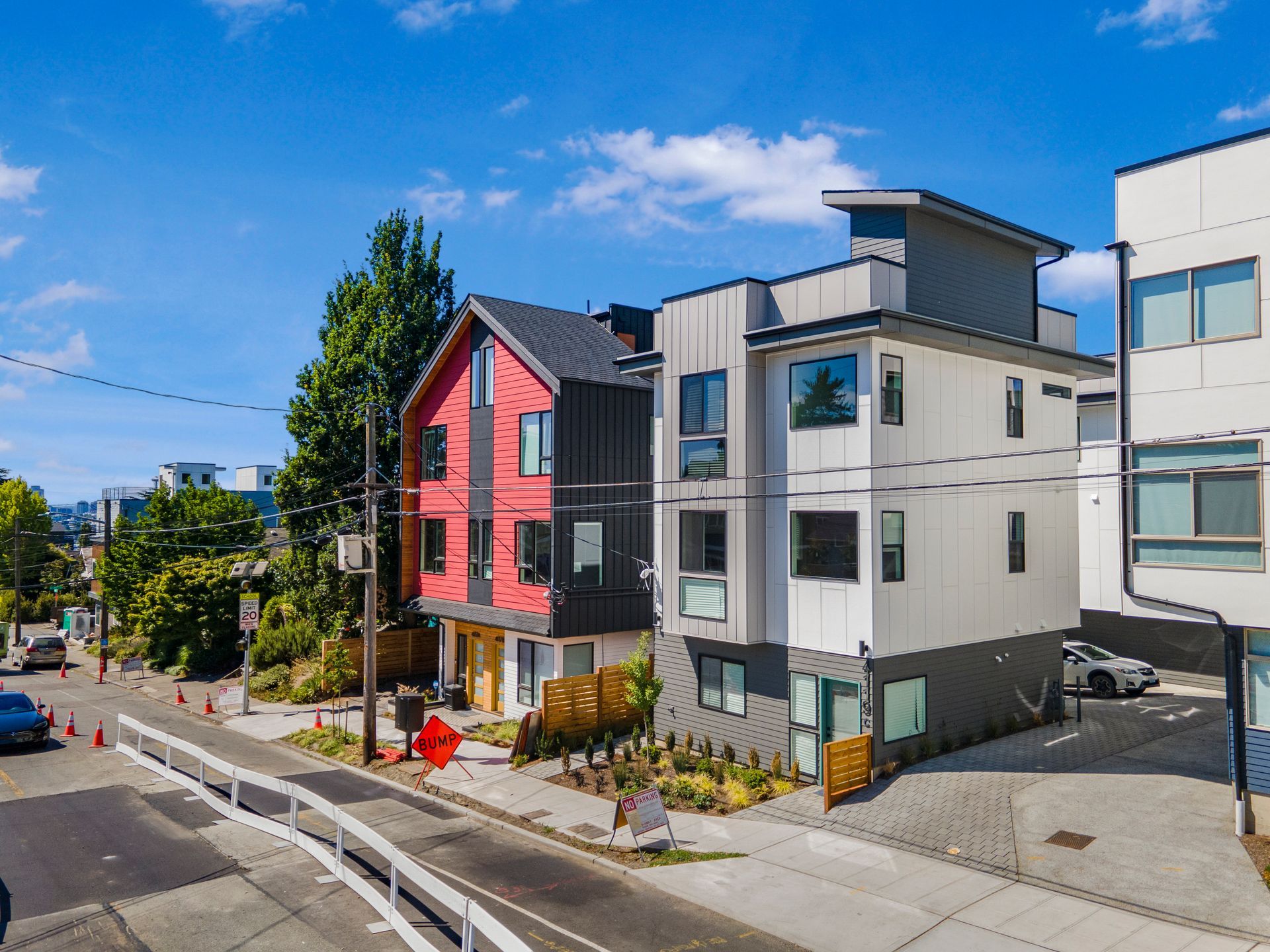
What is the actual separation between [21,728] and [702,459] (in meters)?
19.3

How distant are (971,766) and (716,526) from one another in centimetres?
733

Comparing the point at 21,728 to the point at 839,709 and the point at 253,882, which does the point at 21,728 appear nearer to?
the point at 253,882

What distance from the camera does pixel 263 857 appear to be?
47.6 ft

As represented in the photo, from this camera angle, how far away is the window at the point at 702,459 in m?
20.3

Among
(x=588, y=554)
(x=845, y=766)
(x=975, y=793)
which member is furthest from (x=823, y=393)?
(x=588, y=554)

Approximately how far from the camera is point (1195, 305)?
580 inches

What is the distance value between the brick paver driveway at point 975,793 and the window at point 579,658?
30.5 feet

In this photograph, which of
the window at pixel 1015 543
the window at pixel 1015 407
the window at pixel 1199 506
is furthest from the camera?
the window at pixel 1015 407

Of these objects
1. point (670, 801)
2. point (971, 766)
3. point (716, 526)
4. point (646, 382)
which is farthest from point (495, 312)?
point (971, 766)

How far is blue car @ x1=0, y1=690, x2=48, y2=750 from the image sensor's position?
23.1 metres

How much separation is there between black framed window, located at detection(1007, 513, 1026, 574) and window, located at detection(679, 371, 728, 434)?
751 cm

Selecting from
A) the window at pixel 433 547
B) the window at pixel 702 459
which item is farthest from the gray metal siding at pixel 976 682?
the window at pixel 433 547

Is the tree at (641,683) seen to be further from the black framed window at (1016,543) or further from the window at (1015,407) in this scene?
the window at (1015,407)

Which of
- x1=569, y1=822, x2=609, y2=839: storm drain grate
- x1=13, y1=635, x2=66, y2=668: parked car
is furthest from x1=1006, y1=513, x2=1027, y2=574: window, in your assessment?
x1=13, y1=635, x2=66, y2=668: parked car
